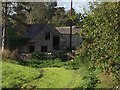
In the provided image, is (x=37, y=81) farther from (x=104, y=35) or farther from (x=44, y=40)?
(x=44, y=40)

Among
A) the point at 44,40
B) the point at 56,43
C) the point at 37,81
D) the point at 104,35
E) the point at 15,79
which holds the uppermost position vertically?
the point at 104,35

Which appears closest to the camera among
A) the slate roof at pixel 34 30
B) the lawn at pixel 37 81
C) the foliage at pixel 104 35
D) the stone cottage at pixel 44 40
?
the foliage at pixel 104 35

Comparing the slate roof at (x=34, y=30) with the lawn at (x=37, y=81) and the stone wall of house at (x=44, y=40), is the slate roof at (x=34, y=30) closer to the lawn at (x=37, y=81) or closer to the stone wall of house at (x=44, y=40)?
the stone wall of house at (x=44, y=40)

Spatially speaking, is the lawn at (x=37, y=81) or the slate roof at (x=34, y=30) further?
the slate roof at (x=34, y=30)

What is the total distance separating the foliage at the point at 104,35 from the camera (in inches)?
101

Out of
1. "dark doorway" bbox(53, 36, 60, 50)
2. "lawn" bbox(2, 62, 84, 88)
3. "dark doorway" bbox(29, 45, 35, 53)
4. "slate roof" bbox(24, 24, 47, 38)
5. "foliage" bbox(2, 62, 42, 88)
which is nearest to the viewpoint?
"foliage" bbox(2, 62, 42, 88)

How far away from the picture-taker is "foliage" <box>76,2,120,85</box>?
2.55m

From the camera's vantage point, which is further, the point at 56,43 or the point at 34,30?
the point at 56,43

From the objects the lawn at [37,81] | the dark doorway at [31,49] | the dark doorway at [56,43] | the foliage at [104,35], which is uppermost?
the foliage at [104,35]

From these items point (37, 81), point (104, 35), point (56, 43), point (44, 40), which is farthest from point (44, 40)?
point (104, 35)

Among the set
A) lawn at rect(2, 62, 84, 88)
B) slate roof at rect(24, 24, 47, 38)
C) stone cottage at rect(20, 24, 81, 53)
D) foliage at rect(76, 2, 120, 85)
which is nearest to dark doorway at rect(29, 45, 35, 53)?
stone cottage at rect(20, 24, 81, 53)

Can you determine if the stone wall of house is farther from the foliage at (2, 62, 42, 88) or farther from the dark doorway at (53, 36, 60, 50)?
the foliage at (2, 62, 42, 88)

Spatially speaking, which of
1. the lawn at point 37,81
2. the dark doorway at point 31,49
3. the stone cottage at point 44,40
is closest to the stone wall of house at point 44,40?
the stone cottage at point 44,40

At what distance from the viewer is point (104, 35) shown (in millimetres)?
2627
